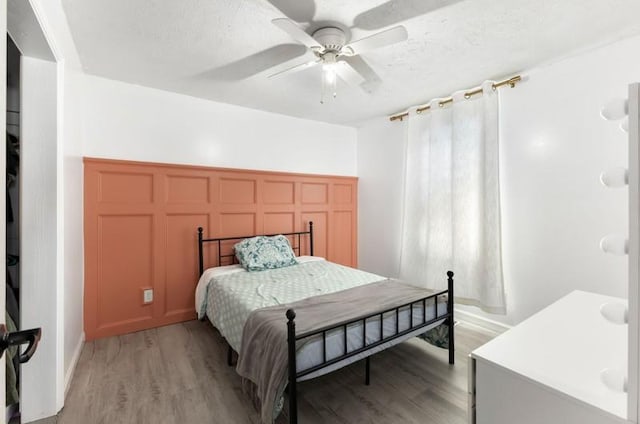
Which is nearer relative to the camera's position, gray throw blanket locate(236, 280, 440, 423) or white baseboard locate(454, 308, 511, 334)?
gray throw blanket locate(236, 280, 440, 423)

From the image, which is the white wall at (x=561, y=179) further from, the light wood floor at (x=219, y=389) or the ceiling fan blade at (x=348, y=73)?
the ceiling fan blade at (x=348, y=73)

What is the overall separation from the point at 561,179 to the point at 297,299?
238 cm

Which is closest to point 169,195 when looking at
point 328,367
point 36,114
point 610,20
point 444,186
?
point 36,114

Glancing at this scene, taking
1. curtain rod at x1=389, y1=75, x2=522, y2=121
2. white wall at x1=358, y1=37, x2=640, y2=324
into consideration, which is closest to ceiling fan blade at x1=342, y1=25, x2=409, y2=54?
curtain rod at x1=389, y1=75, x2=522, y2=121

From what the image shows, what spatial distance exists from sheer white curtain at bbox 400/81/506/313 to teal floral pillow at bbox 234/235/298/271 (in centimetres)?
146

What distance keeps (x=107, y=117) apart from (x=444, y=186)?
3.45m

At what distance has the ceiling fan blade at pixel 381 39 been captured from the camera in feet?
5.36

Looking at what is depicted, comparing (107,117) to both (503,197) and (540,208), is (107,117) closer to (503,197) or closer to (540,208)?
(503,197)

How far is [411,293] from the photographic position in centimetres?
227

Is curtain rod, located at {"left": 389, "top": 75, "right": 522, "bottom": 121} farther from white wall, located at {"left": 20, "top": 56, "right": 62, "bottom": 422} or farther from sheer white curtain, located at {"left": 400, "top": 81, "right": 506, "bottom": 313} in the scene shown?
white wall, located at {"left": 20, "top": 56, "right": 62, "bottom": 422}

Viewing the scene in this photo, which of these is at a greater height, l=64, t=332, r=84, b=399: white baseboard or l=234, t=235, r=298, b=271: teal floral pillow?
l=234, t=235, r=298, b=271: teal floral pillow

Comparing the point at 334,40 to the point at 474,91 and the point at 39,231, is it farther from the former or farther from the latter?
the point at 39,231

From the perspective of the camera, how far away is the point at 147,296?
2854 millimetres

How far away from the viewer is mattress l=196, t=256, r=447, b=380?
5.51 ft
